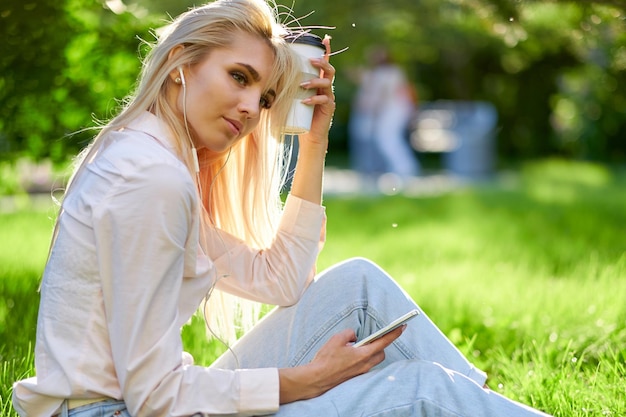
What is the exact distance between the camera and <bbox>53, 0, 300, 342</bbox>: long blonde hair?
6.75 ft

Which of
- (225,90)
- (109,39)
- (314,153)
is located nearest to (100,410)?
(225,90)

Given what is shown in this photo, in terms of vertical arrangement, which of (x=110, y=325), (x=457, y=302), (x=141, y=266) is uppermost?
(x=141, y=266)

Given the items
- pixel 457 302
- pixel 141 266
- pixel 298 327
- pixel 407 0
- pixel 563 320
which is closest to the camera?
pixel 141 266

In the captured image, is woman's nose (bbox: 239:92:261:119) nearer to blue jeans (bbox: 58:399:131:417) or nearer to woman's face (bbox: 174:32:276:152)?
woman's face (bbox: 174:32:276:152)

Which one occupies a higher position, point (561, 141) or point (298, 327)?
point (298, 327)

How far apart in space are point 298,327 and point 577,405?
840 millimetres

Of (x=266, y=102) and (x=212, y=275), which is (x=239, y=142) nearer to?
(x=266, y=102)

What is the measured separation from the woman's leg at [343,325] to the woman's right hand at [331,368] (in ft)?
0.70

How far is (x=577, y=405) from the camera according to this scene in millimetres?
2617

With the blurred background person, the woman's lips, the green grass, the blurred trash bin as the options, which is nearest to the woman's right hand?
the woman's lips

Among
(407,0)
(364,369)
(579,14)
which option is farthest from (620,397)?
(407,0)

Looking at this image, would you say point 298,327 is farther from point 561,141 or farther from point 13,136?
point 561,141

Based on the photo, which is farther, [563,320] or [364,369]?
[563,320]

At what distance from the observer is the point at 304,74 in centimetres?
234
